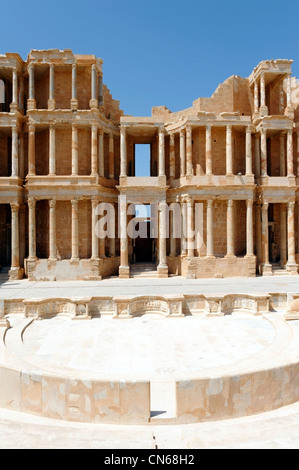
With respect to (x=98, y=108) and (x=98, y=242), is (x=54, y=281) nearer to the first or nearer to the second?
(x=98, y=242)

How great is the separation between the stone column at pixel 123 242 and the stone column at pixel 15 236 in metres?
6.98

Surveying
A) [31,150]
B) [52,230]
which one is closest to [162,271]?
[52,230]

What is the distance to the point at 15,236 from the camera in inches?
781

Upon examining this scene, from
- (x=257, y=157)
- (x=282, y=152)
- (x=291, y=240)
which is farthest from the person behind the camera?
(x=282, y=152)

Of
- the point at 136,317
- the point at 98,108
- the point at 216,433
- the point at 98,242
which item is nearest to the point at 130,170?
the point at 98,108

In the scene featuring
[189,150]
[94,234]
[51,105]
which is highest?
[51,105]

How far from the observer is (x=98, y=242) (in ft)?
66.5

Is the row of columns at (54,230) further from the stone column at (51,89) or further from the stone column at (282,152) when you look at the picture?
the stone column at (282,152)

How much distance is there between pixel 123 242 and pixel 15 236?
7.36 meters

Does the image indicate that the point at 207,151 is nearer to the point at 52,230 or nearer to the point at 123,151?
the point at 123,151

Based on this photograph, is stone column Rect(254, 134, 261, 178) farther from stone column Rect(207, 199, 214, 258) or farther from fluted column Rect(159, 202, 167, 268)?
fluted column Rect(159, 202, 167, 268)

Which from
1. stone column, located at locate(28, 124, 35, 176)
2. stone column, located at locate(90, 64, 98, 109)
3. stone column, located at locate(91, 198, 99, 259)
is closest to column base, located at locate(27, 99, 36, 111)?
stone column, located at locate(28, 124, 35, 176)

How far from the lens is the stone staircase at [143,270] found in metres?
20.3

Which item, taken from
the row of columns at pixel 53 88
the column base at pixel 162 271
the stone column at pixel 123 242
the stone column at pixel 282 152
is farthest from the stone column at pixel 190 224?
the row of columns at pixel 53 88
